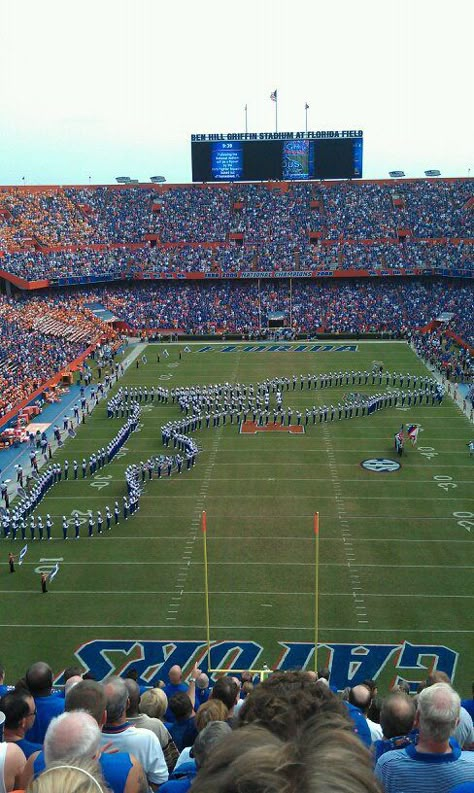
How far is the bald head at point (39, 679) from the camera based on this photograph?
4773 mm

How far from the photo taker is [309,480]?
2064cm

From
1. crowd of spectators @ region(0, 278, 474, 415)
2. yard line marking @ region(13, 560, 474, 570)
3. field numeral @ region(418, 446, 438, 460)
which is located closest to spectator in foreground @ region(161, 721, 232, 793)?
yard line marking @ region(13, 560, 474, 570)

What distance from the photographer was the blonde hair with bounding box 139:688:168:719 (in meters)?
5.23

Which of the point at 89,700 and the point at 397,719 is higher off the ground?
the point at 89,700

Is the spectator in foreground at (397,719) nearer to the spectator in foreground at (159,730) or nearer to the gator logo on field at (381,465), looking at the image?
the spectator in foreground at (159,730)

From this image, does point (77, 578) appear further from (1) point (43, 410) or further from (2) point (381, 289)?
(2) point (381, 289)

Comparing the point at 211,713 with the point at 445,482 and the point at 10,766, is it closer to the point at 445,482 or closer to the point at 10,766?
the point at 10,766

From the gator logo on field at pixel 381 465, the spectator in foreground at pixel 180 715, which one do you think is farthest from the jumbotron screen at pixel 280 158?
the spectator in foreground at pixel 180 715

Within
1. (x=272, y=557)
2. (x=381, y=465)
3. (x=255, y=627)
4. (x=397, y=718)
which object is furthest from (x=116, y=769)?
(x=381, y=465)

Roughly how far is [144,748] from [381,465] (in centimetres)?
1862

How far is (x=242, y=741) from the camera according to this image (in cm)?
142

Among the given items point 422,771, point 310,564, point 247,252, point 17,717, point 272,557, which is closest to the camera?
point 422,771

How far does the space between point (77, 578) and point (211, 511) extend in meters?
4.25

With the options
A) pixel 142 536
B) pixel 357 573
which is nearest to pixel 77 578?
pixel 142 536
